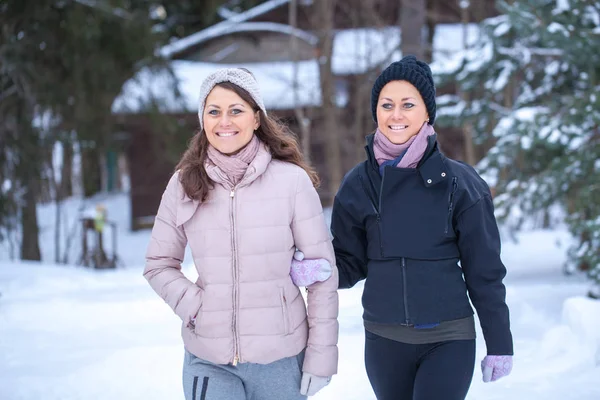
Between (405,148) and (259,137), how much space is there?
0.61 meters

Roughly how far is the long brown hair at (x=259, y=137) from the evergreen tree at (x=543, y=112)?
430cm

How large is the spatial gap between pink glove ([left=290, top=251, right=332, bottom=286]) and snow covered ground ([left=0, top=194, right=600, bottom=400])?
6.00 feet

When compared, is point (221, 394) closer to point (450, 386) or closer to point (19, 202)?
point (450, 386)

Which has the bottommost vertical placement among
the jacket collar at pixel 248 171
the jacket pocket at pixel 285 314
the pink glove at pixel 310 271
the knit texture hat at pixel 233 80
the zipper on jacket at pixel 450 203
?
the jacket pocket at pixel 285 314

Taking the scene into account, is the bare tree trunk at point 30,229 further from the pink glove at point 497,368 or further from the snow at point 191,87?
the pink glove at point 497,368

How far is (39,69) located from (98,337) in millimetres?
7073

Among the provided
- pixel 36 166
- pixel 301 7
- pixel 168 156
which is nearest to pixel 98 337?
pixel 36 166

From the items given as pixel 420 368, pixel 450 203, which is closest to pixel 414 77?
pixel 450 203

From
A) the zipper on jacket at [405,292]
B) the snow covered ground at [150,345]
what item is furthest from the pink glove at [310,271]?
Result: the snow covered ground at [150,345]

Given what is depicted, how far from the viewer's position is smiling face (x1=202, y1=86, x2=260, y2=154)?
9.35ft

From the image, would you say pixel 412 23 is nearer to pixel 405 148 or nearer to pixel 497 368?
pixel 405 148

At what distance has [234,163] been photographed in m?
2.81

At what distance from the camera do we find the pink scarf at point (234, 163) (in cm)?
281

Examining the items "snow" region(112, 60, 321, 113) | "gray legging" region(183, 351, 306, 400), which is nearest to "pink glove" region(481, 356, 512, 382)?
"gray legging" region(183, 351, 306, 400)
